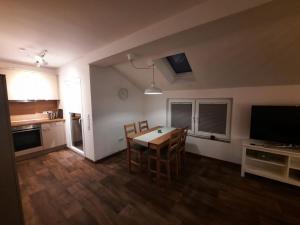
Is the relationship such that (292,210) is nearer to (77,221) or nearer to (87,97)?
(77,221)

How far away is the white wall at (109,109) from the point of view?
3.10 metres

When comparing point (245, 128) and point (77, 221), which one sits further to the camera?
point (245, 128)

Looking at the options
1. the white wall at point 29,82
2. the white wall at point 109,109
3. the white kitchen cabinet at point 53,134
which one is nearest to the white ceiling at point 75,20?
the white wall at point 109,109

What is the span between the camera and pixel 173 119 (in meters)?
3.94

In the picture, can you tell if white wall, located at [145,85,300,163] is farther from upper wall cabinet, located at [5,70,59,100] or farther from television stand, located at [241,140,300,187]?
upper wall cabinet, located at [5,70,59,100]

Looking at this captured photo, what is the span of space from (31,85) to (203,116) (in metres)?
4.49

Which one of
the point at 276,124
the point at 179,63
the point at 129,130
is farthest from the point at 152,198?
the point at 179,63

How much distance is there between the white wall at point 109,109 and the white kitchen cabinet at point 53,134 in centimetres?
158

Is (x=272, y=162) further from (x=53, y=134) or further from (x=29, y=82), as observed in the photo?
(x=29, y=82)

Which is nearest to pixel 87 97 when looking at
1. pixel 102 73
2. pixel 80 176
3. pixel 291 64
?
pixel 102 73

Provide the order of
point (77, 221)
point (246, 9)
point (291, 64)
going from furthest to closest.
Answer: point (291, 64) → point (77, 221) → point (246, 9)

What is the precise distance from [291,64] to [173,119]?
8.37 ft

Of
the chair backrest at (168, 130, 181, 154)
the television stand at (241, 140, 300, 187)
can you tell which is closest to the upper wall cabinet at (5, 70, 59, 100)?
the chair backrest at (168, 130, 181, 154)

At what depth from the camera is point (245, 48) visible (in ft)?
6.35
